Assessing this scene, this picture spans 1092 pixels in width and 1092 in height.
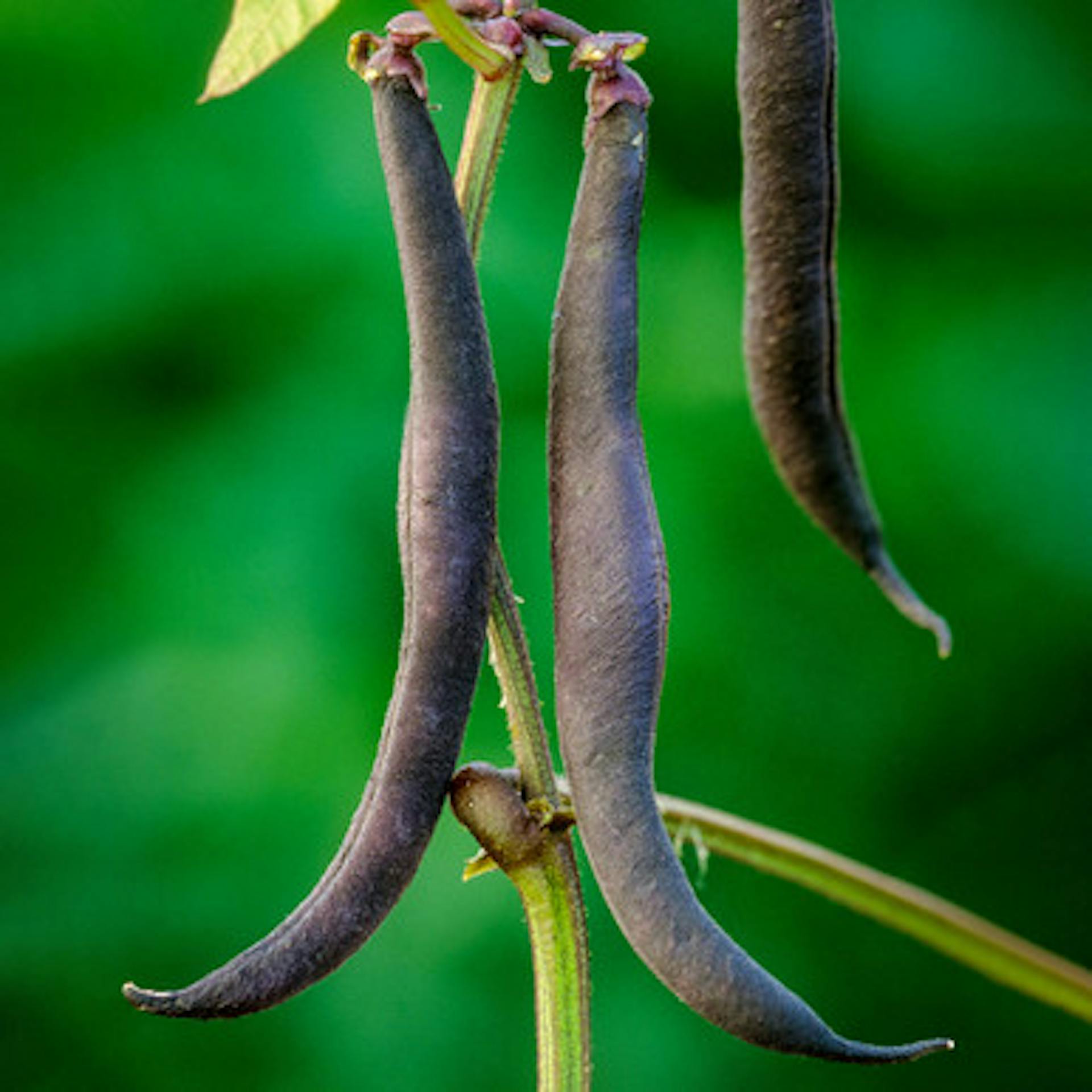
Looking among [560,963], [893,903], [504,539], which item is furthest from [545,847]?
[504,539]

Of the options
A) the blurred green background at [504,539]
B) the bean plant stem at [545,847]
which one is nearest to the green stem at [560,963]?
the bean plant stem at [545,847]

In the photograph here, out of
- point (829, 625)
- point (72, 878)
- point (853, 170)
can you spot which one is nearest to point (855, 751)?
point (829, 625)

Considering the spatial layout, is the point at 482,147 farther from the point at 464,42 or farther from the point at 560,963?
the point at 560,963

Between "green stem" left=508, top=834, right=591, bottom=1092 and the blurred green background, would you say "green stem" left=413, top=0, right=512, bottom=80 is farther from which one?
the blurred green background

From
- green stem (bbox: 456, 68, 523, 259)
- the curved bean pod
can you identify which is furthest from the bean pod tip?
green stem (bbox: 456, 68, 523, 259)

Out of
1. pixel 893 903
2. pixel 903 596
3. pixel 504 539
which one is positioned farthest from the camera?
pixel 504 539

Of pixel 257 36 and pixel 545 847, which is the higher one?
pixel 257 36

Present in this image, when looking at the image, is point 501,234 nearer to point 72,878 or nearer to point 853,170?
point 853,170
